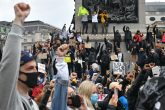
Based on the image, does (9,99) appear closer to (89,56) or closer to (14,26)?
(14,26)

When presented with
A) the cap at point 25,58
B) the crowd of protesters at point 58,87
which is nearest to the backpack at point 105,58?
the crowd of protesters at point 58,87

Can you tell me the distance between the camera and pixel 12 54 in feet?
12.0

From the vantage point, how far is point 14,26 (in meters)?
3.71

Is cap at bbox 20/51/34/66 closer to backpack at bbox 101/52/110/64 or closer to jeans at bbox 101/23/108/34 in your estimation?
backpack at bbox 101/52/110/64

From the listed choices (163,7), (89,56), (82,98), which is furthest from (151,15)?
(82,98)

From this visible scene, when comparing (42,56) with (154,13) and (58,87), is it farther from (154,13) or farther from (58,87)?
(154,13)

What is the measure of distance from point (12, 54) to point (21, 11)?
0.98 feet

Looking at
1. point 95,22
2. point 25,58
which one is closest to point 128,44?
point 95,22

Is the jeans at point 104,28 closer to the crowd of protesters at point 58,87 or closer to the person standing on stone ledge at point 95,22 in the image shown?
the person standing on stone ledge at point 95,22

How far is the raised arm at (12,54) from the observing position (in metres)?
3.67

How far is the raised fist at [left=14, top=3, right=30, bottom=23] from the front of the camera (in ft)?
12.2

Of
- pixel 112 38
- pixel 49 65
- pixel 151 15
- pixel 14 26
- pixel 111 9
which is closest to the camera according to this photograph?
pixel 14 26

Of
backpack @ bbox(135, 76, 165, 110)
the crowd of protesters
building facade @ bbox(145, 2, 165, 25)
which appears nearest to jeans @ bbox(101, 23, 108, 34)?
the crowd of protesters

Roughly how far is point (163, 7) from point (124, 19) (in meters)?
104
